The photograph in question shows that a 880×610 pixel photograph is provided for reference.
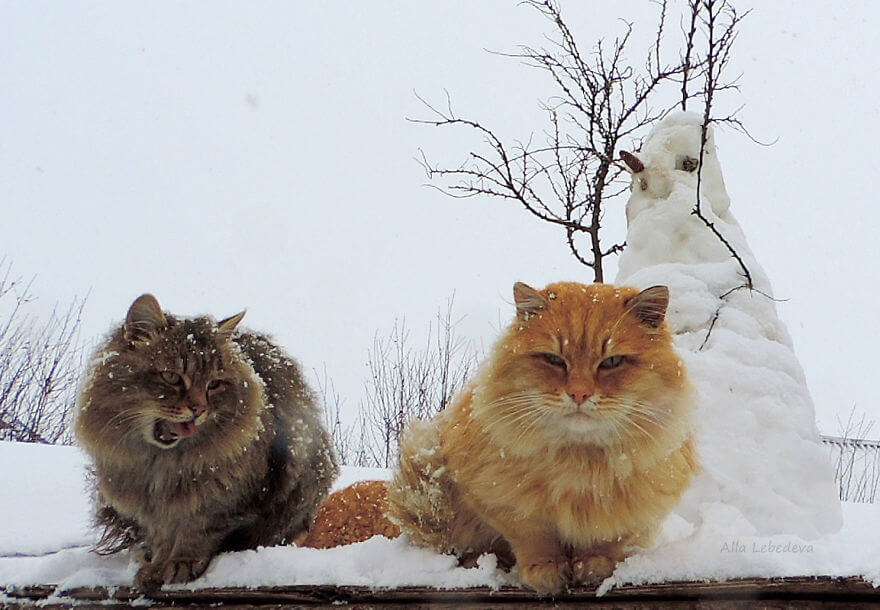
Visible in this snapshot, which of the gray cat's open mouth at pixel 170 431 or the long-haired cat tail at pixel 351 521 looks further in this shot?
the long-haired cat tail at pixel 351 521

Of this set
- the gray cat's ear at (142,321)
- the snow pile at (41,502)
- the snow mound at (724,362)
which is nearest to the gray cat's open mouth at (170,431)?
the gray cat's ear at (142,321)

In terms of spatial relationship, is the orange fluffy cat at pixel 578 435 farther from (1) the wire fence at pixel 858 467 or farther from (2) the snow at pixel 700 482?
(1) the wire fence at pixel 858 467

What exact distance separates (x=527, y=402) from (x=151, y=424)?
1.04 meters

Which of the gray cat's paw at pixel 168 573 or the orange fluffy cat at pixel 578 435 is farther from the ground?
the orange fluffy cat at pixel 578 435

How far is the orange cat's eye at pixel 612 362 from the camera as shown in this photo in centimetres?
164

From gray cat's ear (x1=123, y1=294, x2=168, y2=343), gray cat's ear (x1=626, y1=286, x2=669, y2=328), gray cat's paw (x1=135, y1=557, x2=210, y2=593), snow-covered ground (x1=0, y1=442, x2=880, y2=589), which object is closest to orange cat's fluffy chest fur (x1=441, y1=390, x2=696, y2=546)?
snow-covered ground (x1=0, y1=442, x2=880, y2=589)

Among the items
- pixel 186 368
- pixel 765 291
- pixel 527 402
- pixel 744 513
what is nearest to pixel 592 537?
pixel 527 402

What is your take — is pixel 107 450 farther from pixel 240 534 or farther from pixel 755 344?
pixel 755 344

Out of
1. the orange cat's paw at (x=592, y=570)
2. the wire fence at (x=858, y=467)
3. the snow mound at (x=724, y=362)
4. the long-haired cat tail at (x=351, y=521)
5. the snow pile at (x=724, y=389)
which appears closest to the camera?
the orange cat's paw at (x=592, y=570)

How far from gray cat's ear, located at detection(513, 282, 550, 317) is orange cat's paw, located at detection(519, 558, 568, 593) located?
654mm

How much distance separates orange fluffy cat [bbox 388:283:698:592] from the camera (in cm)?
160

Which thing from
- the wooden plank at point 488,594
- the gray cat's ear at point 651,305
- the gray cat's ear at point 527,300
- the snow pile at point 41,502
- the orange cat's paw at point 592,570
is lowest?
the wooden plank at point 488,594

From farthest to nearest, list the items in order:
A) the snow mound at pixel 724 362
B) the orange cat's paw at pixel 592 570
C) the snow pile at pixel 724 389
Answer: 1. the snow mound at pixel 724 362
2. the snow pile at pixel 724 389
3. the orange cat's paw at pixel 592 570

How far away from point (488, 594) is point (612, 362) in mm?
663
